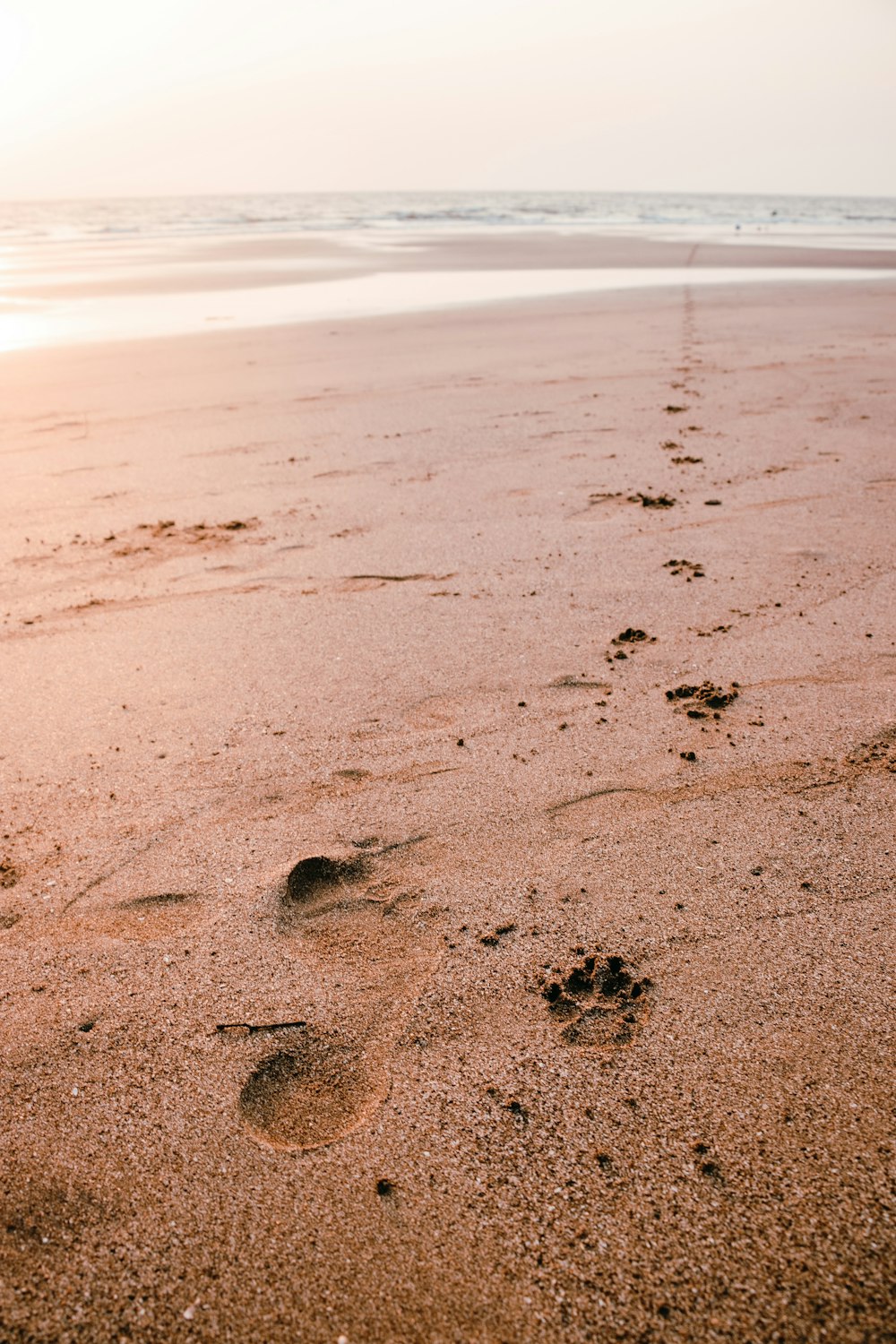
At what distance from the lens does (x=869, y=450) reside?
4805 millimetres

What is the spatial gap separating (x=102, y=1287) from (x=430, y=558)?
9.12 feet

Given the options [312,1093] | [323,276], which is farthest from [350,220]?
[312,1093]

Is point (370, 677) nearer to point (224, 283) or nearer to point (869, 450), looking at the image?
point (869, 450)

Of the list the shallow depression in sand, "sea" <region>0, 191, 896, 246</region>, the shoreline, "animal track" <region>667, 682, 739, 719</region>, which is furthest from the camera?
"sea" <region>0, 191, 896, 246</region>

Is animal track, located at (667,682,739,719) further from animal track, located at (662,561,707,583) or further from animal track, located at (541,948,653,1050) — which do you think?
animal track, located at (541,948,653,1050)

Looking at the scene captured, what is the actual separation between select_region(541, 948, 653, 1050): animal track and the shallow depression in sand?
355mm

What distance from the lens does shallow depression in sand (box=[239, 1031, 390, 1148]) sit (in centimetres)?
145

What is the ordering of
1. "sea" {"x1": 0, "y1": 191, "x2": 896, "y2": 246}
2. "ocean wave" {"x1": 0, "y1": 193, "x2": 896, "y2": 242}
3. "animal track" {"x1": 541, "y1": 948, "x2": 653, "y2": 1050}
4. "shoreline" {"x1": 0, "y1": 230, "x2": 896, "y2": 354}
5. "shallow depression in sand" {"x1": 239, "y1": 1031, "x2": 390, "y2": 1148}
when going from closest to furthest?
"shallow depression in sand" {"x1": 239, "y1": 1031, "x2": 390, "y2": 1148} < "animal track" {"x1": 541, "y1": 948, "x2": 653, "y2": 1050} < "shoreline" {"x1": 0, "y1": 230, "x2": 896, "y2": 354} < "sea" {"x1": 0, "y1": 191, "x2": 896, "y2": 246} < "ocean wave" {"x1": 0, "y1": 193, "x2": 896, "y2": 242}

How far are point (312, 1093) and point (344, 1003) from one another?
192 mm

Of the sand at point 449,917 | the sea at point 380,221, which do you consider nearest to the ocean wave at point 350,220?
the sea at point 380,221

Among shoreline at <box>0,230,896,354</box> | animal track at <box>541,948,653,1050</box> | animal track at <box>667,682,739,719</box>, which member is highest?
shoreline at <box>0,230,896,354</box>

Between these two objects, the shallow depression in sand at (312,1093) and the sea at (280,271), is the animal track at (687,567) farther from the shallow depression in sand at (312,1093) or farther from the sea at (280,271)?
the sea at (280,271)

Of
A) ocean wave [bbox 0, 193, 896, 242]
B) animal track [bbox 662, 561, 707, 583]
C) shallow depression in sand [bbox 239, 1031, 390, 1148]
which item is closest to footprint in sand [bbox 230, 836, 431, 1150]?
shallow depression in sand [bbox 239, 1031, 390, 1148]

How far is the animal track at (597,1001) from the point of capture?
1599 mm
